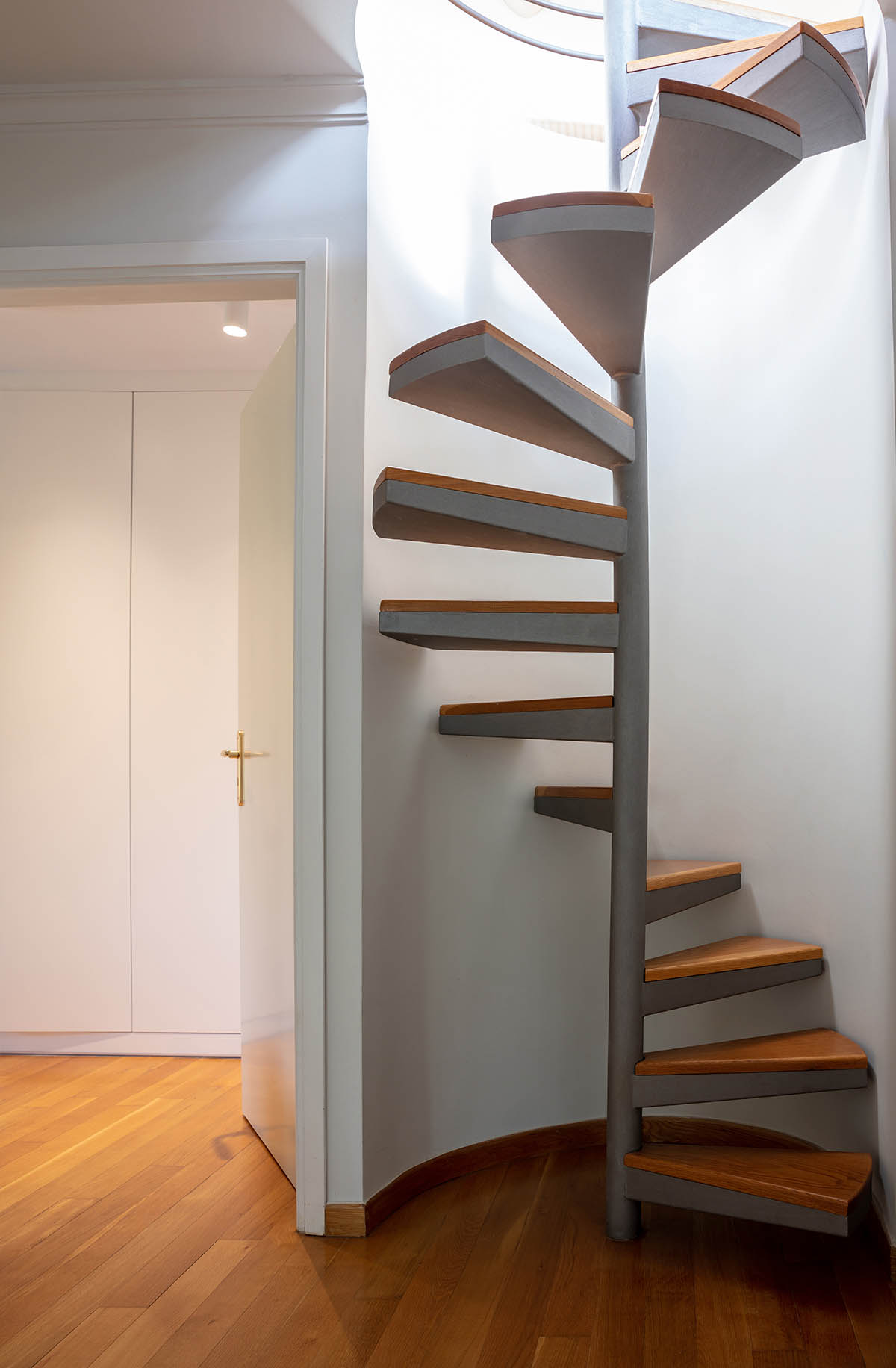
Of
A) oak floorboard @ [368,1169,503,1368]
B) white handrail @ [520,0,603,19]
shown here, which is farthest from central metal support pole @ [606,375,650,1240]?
white handrail @ [520,0,603,19]

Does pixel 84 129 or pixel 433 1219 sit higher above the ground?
pixel 84 129

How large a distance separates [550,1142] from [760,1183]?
927 mm

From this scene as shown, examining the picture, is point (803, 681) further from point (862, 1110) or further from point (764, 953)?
point (862, 1110)

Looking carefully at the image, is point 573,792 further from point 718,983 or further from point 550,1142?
point 550,1142

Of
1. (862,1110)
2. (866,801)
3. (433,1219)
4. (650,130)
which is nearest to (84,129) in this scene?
(650,130)

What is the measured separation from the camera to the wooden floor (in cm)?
199

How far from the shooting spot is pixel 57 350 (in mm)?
4000

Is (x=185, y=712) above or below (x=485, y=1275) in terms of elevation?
above

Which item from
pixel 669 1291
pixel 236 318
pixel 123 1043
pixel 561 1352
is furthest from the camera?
pixel 123 1043

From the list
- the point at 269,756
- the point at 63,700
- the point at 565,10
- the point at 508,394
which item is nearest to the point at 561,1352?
the point at 269,756

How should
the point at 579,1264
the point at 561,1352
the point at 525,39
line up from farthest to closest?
the point at 525,39 < the point at 579,1264 < the point at 561,1352

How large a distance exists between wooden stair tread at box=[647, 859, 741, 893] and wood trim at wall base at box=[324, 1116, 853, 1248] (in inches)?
29.5

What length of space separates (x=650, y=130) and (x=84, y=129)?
1470mm

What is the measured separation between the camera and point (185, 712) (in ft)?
13.6
